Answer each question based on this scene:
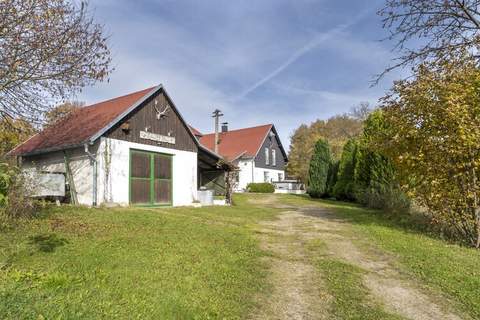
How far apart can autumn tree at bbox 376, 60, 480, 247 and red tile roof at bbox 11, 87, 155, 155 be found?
10.7 m

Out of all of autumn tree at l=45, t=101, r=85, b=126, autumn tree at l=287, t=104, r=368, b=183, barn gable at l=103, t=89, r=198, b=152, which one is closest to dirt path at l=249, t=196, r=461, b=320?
autumn tree at l=45, t=101, r=85, b=126

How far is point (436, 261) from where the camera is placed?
6.52 m

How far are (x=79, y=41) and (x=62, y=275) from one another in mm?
6411

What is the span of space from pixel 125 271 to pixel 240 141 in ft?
117

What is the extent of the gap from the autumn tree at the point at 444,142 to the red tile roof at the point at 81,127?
1065 cm

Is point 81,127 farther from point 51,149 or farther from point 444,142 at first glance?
point 444,142

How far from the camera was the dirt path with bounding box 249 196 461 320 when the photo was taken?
436cm

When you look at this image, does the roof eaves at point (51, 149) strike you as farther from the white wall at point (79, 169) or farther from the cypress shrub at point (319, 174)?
the cypress shrub at point (319, 174)

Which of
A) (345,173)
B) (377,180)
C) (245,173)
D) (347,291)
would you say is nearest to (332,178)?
(345,173)

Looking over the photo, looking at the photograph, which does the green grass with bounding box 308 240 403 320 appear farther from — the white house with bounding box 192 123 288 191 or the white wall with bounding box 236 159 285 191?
the white wall with bounding box 236 159 285 191

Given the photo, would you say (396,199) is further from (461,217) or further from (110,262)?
(110,262)

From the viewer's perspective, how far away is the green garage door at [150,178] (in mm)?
14781

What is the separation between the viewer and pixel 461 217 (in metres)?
8.46

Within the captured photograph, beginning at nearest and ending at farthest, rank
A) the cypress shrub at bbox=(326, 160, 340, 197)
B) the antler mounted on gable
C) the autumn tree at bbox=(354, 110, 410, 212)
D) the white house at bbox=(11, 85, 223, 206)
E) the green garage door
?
the white house at bbox=(11, 85, 223, 206), the autumn tree at bbox=(354, 110, 410, 212), the green garage door, the antler mounted on gable, the cypress shrub at bbox=(326, 160, 340, 197)
